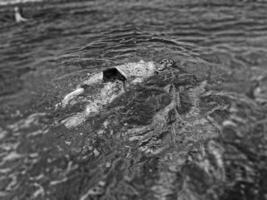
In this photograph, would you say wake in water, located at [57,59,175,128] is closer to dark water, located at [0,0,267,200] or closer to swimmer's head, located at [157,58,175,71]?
swimmer's head, located at [157,58,175,71]

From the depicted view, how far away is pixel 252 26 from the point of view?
930cm

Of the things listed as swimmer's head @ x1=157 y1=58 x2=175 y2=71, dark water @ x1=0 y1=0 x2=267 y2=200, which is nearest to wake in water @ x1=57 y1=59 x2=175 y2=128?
swimmer's head @ x1=157 y1=58 x2=175 y2=71

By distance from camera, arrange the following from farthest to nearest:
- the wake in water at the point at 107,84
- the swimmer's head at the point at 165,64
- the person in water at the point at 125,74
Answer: the swimmer's head at the point at 165,64, the person in water at the point at 125,74, the wake in water at the point at 107,84

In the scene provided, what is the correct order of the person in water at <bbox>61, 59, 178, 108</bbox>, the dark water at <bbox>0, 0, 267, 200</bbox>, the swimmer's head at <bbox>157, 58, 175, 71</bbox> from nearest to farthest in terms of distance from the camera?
the dark water at <bbox>0, 0, 267, 200</bbox>
the person in water at <bbox>61, 59, 178, 108</bbox>
the swimmer's head at <bbox>157, 58, 175, 71</bbox>

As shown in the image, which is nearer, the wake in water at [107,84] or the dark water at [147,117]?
the dark water at [147,117]

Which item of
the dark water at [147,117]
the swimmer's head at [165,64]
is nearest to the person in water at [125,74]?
the swimmer's head at [165,64]

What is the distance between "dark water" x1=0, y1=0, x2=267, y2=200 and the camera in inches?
175

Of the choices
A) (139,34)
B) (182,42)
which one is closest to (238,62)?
(182,42)

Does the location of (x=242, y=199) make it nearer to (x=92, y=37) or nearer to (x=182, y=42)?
(x=182, y=42)

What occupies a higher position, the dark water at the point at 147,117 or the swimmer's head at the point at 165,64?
the swimmer's head at the point at 165,64

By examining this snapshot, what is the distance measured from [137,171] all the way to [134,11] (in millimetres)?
8822

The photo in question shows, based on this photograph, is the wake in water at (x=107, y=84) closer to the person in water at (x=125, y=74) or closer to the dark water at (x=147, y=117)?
the person in water at (x=125, y=74)

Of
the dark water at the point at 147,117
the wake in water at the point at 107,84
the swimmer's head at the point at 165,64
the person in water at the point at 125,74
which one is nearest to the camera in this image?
the dark water at the point at 147,117

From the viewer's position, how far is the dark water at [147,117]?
4441 mm
